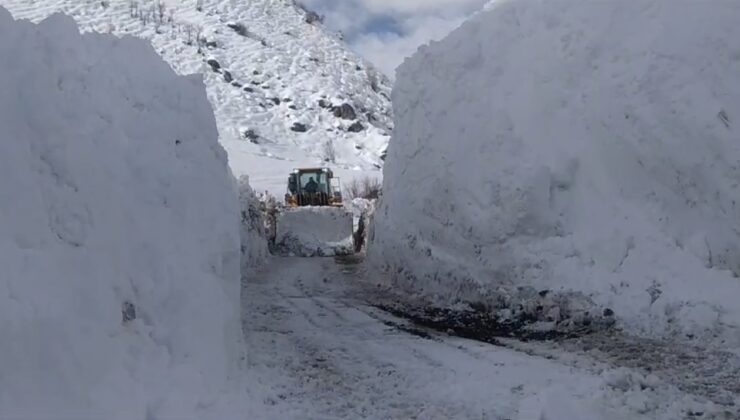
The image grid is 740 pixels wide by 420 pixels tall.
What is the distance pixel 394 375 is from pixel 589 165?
16.7 ft

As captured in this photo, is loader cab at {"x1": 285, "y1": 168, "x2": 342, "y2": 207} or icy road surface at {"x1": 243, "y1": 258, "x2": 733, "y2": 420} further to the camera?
loader cab at {"x1": 285, "y1": 168, "x2": 342, "y2": 207}

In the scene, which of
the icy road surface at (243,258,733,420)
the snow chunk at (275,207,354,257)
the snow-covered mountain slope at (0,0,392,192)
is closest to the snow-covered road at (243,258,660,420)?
the icy road surface at (243,258,733,420)

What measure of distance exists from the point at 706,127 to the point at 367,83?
76.2m

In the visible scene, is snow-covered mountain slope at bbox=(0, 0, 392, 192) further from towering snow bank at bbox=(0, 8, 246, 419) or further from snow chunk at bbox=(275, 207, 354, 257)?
towering snow bank at bbox=(0, 8, 246, 419)

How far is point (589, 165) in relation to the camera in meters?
10.4

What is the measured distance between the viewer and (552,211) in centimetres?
1028

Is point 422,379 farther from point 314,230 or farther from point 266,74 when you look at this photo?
point 266,74

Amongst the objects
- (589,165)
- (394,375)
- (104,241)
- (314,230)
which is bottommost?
(394,375)

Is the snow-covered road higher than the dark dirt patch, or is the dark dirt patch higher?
the dark dirt patch

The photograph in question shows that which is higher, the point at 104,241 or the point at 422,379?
the point at 104,241

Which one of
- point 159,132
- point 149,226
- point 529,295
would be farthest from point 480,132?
point 149,226

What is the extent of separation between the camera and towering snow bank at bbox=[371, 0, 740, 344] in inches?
341

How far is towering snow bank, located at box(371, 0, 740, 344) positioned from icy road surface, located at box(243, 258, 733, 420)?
1786 mm

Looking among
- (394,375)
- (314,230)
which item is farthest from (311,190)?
(394,375)
